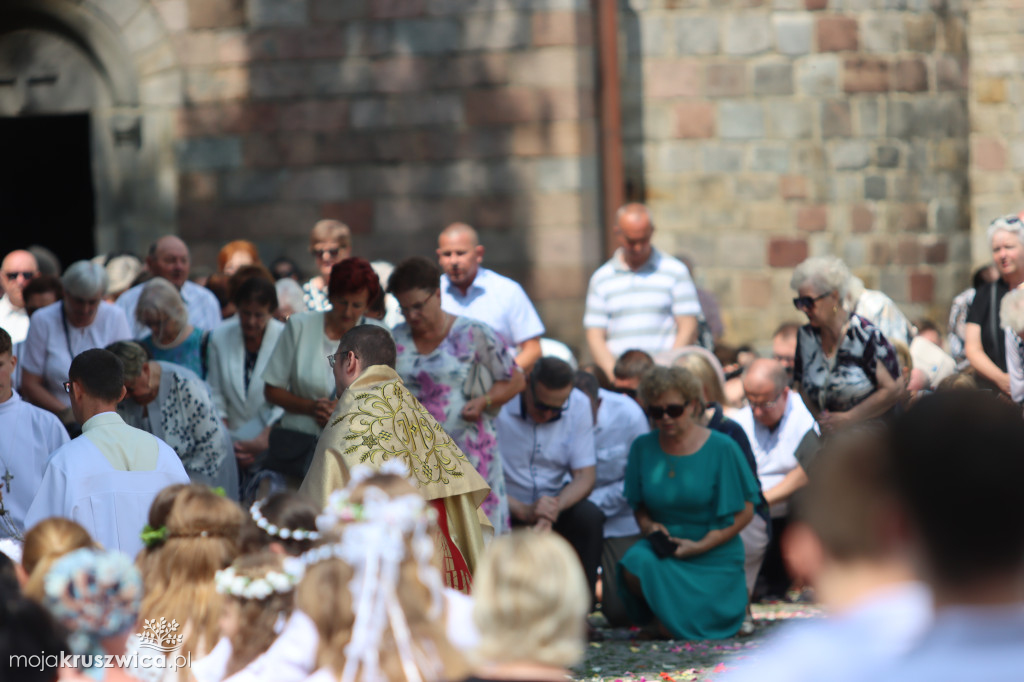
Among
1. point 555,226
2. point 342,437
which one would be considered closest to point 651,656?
point 342,437

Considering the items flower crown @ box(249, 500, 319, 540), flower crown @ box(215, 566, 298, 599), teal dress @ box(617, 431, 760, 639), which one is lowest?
teal dress @ box(617, 431, 760, 639)

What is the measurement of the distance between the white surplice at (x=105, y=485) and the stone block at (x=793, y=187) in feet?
23.9

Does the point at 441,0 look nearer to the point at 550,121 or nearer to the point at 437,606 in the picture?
the point at 550,121

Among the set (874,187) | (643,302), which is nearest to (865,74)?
(874,187)

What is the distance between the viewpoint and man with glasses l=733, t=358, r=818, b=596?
25.4 ft

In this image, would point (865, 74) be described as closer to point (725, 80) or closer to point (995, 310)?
point (725, 80)

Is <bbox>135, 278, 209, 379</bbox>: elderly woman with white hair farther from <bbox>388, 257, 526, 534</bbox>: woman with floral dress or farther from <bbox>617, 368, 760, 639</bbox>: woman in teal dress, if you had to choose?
<bbox>617, 368, 760, 639</bbox>: woman in teal dress

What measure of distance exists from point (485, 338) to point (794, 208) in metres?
5.51

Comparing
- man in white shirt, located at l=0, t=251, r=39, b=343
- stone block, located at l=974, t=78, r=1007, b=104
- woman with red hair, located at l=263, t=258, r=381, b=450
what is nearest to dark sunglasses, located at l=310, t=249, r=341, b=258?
man in white shirt, located at l=0, t=251, r=39, b=343

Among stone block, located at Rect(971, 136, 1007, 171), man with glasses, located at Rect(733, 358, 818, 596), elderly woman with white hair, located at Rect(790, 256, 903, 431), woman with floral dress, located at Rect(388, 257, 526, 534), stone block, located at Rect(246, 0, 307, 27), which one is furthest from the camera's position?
stone block, located at Rect(971, 136, 1007, 171)

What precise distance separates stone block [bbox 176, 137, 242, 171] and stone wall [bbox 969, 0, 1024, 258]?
21.2 ft

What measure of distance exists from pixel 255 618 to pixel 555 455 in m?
3.72

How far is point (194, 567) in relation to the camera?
12.5 feet

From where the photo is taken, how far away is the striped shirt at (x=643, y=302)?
8.39 m
